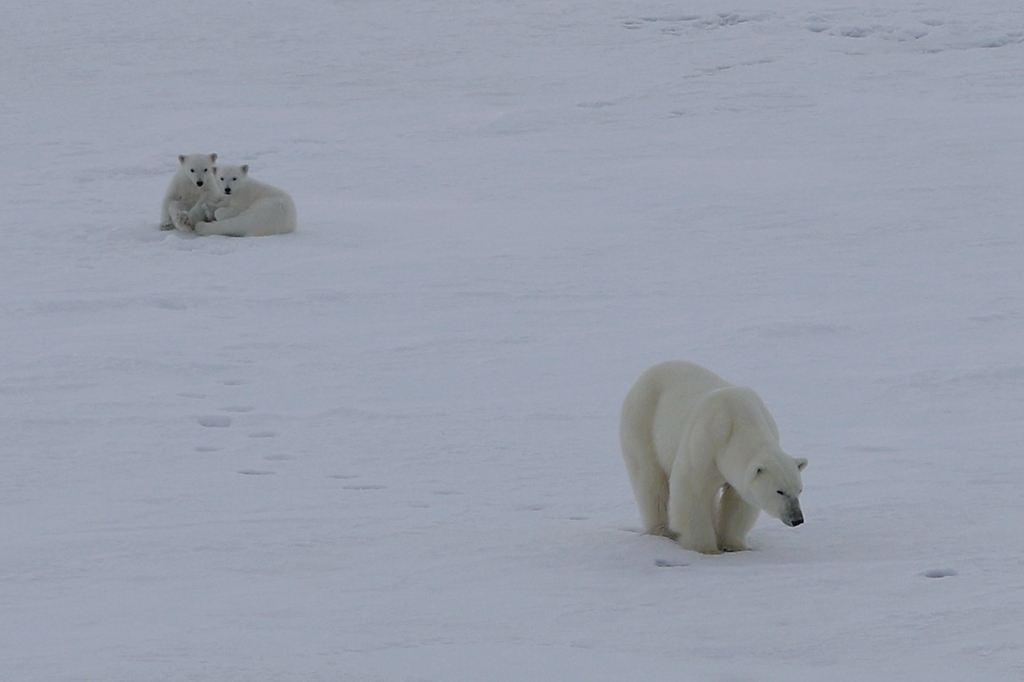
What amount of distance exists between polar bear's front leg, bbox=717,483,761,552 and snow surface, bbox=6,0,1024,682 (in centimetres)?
15

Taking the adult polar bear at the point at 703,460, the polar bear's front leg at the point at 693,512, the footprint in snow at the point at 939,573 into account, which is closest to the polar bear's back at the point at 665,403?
the adult polar bear at the point at 703,460

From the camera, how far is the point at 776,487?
363 cm

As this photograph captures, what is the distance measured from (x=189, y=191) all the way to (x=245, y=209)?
0.42 m

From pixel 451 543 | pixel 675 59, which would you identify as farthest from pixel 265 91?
pixel 451 543

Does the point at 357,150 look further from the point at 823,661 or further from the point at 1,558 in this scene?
the point at 823,661

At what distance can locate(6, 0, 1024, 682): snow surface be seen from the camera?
3184mm

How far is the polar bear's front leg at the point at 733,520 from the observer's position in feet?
12.9

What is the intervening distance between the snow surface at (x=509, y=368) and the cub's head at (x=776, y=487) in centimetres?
17

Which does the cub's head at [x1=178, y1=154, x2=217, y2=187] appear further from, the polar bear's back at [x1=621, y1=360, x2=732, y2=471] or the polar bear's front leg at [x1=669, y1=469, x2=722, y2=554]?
the polar bear's front leg at [x1=669, y1=469, x2=722, y2=554]

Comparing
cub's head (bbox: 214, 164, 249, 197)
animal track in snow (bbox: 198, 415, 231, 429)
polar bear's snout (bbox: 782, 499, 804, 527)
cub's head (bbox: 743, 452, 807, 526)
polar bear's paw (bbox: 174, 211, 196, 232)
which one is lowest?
animal track in snow (bbox: 198, 415, 231, 429)

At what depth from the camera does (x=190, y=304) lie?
7.67m

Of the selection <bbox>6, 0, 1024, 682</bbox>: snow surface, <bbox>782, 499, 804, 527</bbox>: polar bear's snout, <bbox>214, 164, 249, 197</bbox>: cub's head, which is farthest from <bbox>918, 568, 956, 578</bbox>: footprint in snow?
<bbox>214, 164, 249, 197</bbox>: cub's head

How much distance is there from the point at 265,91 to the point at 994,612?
14917 mm

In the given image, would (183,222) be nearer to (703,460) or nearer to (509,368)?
(509,368)
